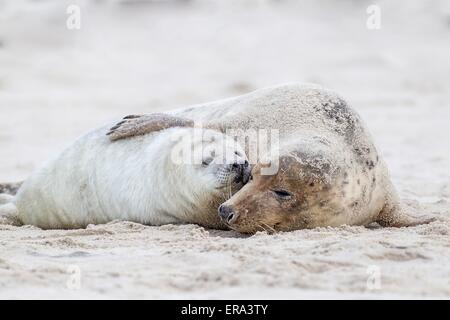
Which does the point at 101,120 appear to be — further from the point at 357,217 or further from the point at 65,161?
the point at 357,217

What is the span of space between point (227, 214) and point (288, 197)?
1.03 ft

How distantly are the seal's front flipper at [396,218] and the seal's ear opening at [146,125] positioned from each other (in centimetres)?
124

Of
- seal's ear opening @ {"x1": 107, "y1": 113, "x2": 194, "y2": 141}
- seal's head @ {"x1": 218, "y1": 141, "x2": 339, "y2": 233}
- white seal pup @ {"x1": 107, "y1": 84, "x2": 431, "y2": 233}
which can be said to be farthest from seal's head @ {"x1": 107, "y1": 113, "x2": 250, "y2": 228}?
seal's head @ {"x1": 218, "y1": 141, "x2": 339, "y2": 233}

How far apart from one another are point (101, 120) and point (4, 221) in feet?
17.5

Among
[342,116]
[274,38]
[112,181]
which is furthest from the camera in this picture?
[274,38]

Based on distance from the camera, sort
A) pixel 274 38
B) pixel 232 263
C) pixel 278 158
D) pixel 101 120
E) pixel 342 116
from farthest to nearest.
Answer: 1. pixel 274 38
2. pixel 101 120
3. pixel 342 116
4. pixel 278 158
5. pixel 232 263

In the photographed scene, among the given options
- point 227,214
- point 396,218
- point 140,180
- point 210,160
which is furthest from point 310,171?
point 140,180

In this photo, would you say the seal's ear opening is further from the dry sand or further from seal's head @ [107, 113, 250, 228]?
the dry sand

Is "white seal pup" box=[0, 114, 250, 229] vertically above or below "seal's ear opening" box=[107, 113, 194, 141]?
below

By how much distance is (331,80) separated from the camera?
14.0 m

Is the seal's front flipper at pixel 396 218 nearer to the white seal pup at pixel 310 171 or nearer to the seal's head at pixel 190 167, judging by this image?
the white seal pup at pixel 310 171

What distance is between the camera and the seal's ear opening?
227 inches
